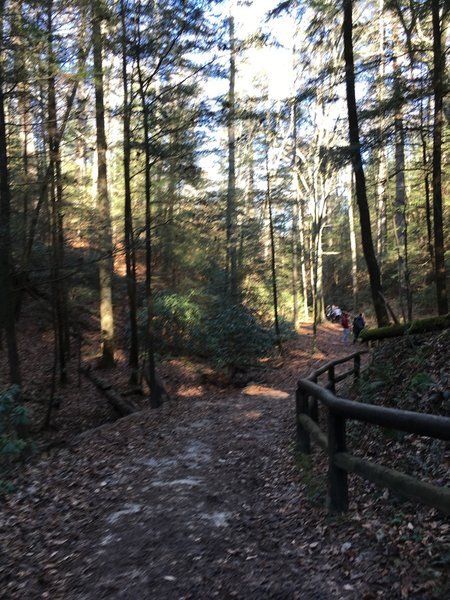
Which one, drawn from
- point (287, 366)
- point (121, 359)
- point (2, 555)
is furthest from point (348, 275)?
point (2, 555)

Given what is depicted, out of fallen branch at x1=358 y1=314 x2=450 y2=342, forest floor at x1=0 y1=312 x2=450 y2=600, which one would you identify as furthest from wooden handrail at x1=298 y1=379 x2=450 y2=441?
fallen branch at x1=358 y1=314 x2=450 y2=342

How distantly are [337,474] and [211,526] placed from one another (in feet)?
4.08

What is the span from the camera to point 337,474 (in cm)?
466

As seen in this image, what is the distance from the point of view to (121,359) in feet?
67.1

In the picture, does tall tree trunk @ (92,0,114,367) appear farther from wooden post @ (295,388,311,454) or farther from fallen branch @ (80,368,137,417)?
wooden post @ (295,388,311,454)

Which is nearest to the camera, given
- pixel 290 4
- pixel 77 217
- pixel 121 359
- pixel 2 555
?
pixel 2 555

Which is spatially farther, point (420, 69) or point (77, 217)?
point (77, 217)

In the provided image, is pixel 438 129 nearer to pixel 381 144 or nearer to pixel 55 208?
pixel 381 144

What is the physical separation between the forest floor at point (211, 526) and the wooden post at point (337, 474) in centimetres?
14

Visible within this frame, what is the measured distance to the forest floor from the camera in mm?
3630

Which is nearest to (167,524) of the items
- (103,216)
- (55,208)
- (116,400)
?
(116,400)

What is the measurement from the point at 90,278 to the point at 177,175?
953 centimetres

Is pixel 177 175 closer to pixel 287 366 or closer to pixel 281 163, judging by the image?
pixel 287 366

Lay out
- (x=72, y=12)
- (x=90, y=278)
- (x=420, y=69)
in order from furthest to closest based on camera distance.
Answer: (x=90, y=278), (x=420, y=69), (x=72, y=12)
